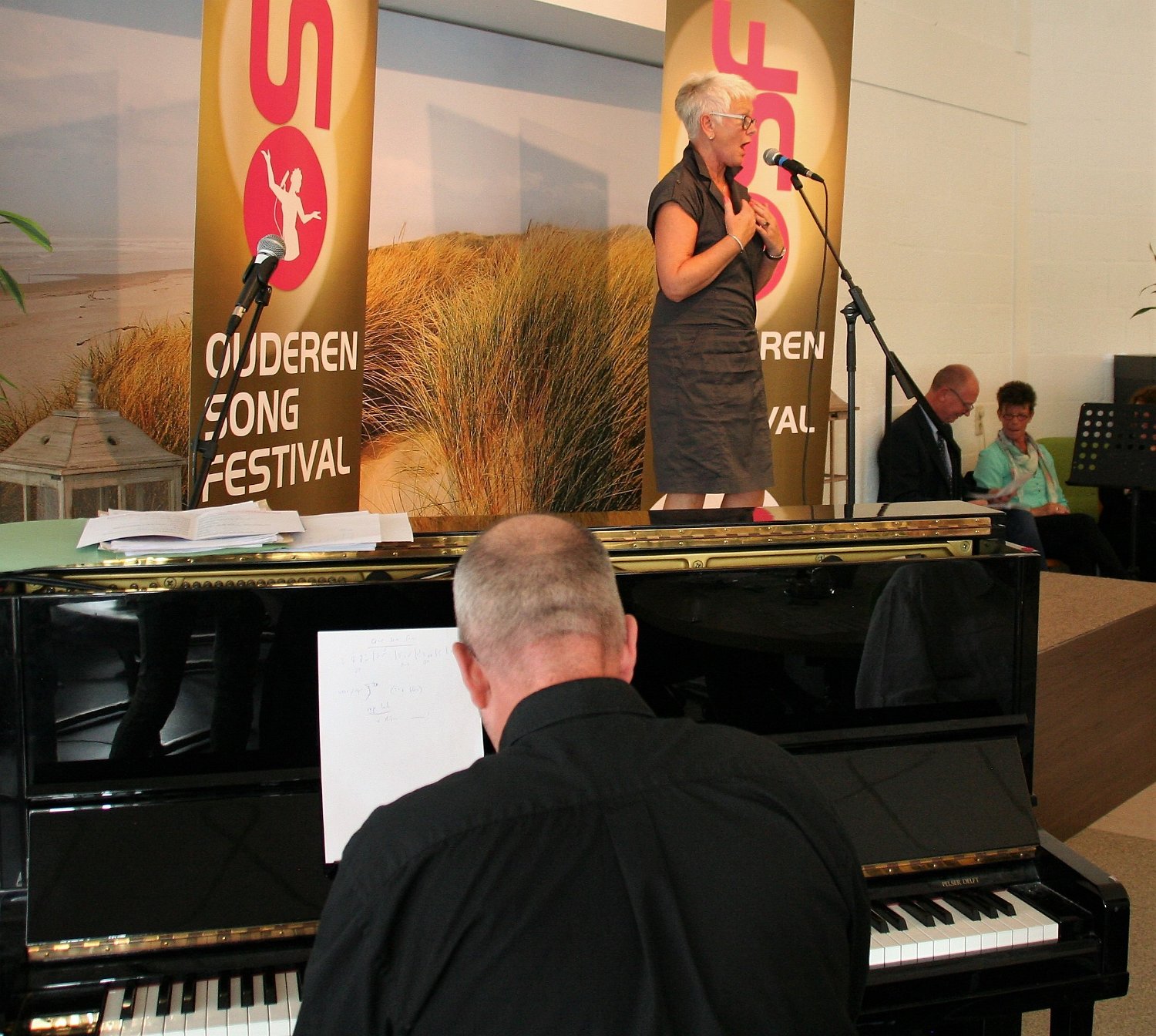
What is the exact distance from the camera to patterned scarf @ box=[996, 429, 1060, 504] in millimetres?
5371

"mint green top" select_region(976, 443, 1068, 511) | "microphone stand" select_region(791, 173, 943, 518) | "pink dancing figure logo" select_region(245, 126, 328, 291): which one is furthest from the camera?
"mint green top" select_region(976, 443, 1068, 511)

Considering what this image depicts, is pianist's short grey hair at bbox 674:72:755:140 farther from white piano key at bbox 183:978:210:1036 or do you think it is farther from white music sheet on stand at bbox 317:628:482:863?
white piano key at bbox 183:978:210:1036

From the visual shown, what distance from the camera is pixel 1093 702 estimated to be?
10.3ft

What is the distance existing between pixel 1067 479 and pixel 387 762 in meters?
5.32

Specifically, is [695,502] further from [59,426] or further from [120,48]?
[120,48]

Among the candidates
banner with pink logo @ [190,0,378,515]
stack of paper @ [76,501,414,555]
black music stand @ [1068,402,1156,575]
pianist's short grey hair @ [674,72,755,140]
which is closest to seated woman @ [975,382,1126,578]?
black music stand @ [1068,402,1156,575]

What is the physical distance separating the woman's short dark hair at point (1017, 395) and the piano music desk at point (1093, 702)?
1923 millimetres

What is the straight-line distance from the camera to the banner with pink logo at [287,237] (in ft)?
9.00

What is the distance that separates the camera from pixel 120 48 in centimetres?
359

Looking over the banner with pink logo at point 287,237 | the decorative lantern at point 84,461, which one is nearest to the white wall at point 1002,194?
the banner with pink logo at point 287,237

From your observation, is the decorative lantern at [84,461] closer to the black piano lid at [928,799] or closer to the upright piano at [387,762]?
the upright piano at [387,762]

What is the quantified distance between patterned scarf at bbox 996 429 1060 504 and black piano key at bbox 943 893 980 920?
13.2 ft

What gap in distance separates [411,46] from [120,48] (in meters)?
1.26

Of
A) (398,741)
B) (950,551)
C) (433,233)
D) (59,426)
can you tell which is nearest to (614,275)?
(433,233)
